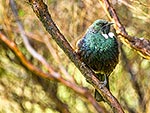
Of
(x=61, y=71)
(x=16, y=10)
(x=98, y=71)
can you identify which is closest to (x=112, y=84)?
(x=61, y=71)

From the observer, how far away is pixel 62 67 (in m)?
5.30

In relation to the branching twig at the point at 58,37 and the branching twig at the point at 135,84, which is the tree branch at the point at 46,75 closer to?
the branching twig at the point at 135,84

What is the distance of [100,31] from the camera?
329cm

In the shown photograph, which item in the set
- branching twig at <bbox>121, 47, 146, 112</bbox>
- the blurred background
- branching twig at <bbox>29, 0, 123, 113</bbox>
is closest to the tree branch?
the blurred background

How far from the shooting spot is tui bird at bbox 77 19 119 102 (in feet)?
10.6

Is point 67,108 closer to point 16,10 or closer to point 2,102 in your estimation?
point 2,102

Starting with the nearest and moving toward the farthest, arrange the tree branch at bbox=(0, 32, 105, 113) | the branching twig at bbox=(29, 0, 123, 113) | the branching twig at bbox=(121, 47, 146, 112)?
the branching twig at bbox=(29, 0, 123, 113) → the tree branch at bbox=(0, 32, 105, 113) → the branching twig at bbox=(121, 47, 146, 112)

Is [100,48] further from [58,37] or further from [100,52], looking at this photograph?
[58,37]

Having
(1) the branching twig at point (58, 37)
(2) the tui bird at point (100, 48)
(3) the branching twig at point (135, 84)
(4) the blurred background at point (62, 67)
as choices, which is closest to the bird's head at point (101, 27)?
(2) the tui bird at point (100, 48)

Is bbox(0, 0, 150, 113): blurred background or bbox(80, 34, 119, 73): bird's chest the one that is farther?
bbox(0, 0, 150, 113): blurred background

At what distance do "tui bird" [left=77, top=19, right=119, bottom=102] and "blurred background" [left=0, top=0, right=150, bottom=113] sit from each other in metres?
1.53

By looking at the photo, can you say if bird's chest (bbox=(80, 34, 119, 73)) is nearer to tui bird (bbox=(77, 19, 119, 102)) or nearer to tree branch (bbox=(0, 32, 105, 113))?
tui bird (bbox=(77, 19, 119, 102))

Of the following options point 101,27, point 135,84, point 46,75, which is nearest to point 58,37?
point 101,27

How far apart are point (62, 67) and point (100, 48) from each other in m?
2.04
